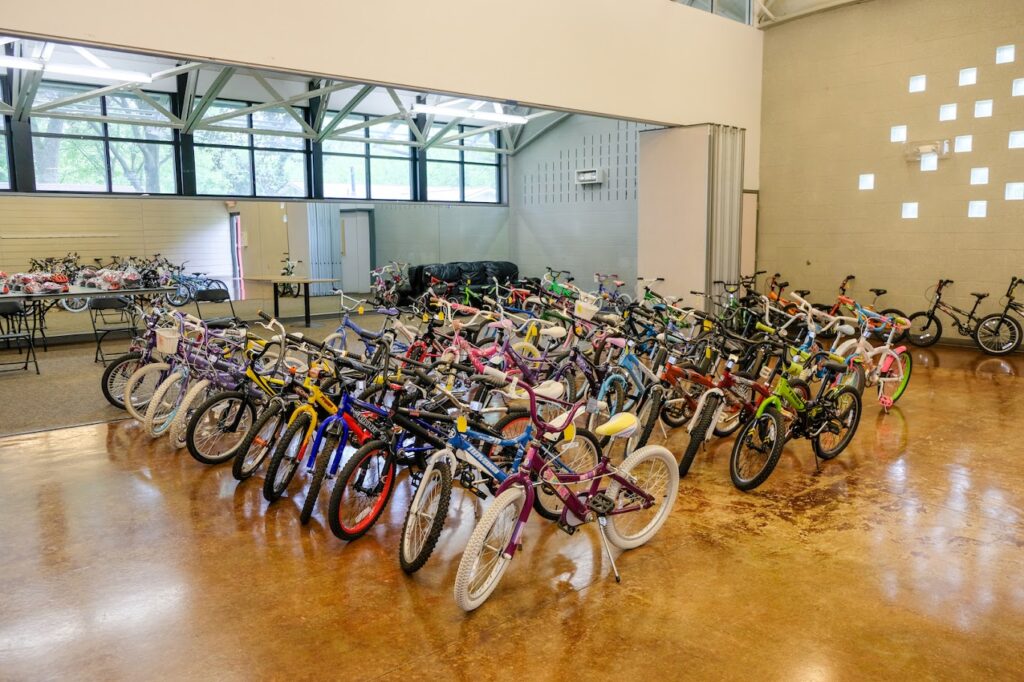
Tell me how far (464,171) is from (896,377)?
9431 millimetres

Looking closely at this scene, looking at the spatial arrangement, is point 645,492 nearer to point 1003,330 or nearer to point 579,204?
point 1003,330

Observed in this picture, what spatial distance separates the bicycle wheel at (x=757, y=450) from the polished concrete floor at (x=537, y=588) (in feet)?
0.34

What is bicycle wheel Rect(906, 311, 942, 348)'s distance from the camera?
26.4ft

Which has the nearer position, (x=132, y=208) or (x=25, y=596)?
(x=25, y=596)

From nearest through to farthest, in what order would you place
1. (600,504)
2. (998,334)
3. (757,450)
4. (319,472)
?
(600,504), (319,472), (757,450), (998,334)

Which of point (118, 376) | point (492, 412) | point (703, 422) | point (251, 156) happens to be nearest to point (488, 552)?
point (492, 412)

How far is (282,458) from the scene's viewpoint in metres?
3.49

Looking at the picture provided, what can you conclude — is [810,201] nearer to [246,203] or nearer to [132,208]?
[246,203]

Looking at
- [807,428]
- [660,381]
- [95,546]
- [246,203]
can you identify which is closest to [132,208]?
[246,203]

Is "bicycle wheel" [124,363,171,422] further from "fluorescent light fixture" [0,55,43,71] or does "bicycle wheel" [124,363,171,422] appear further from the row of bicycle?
"fluorescent light fixture" [0,55,43,71]

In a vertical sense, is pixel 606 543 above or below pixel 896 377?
below

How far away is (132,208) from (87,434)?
481 centimetres

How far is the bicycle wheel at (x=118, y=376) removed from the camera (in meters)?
5.31

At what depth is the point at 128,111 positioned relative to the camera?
36.3 feet
